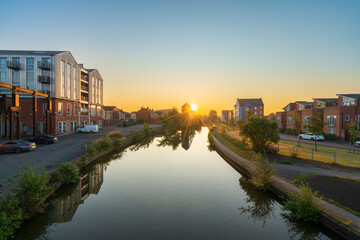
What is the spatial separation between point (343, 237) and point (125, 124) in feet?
215

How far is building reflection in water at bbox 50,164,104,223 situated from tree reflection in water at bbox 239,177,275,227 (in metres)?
9.05

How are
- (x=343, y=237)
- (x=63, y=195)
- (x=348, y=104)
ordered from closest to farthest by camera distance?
1. (x=343, y=237)
2. (x=63, y=195)
3. (x=348, y=104)

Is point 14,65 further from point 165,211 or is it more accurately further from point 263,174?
point 263,174

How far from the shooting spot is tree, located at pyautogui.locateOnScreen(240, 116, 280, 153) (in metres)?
20.4

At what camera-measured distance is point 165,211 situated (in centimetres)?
970

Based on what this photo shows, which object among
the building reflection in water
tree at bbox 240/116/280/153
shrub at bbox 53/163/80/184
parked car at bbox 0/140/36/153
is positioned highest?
tree at bbox 240/116/280/153

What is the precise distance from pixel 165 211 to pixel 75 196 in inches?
241

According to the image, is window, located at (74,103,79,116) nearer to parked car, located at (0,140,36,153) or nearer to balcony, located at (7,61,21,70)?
balcony, located at (7,61,21,70)

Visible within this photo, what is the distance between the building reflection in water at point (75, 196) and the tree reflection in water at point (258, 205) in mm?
9051

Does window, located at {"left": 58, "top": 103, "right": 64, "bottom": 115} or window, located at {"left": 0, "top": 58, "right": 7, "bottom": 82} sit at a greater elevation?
window, located at {"left": 0, "top": 58, "right": 7, "bottom": 82}

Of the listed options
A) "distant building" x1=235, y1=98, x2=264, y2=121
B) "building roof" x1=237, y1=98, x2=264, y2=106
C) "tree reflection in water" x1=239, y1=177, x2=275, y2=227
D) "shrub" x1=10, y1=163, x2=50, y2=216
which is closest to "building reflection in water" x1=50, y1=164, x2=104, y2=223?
"shrub" x1=10, y1=163, x2=50, y2=216

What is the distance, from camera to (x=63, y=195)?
1176cm

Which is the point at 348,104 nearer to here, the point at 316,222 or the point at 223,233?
the point at 316,222

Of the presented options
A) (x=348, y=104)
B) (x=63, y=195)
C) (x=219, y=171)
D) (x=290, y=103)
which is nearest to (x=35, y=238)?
(x=63, y=195)
